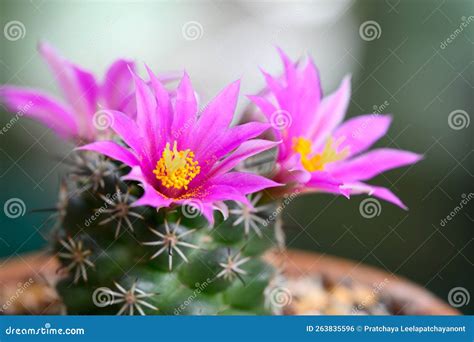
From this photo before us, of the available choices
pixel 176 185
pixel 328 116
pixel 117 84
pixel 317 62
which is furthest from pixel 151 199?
pixel 317 62

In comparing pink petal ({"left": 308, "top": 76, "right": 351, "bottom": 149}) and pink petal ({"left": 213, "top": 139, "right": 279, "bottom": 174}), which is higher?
pink petal ({"left": 308, "top": 76, "right": 351, "bottom": 149})

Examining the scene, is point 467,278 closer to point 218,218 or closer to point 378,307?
point 378,307

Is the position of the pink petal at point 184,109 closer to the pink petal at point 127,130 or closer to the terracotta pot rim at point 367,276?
the pink petal at point 127,130

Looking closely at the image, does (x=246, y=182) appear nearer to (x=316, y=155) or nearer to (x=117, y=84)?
(x=316, y=155)

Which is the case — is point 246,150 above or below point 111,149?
above

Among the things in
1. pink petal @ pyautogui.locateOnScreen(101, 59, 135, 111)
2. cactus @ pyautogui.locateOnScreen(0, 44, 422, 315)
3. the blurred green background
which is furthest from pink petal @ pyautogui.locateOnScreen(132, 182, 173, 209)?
the blurred green background

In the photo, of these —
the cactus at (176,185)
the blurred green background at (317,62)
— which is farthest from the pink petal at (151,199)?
the blurred green background at (317,62)

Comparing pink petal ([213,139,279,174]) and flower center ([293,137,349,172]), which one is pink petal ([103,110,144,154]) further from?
flower center ([293,137,349,172])
